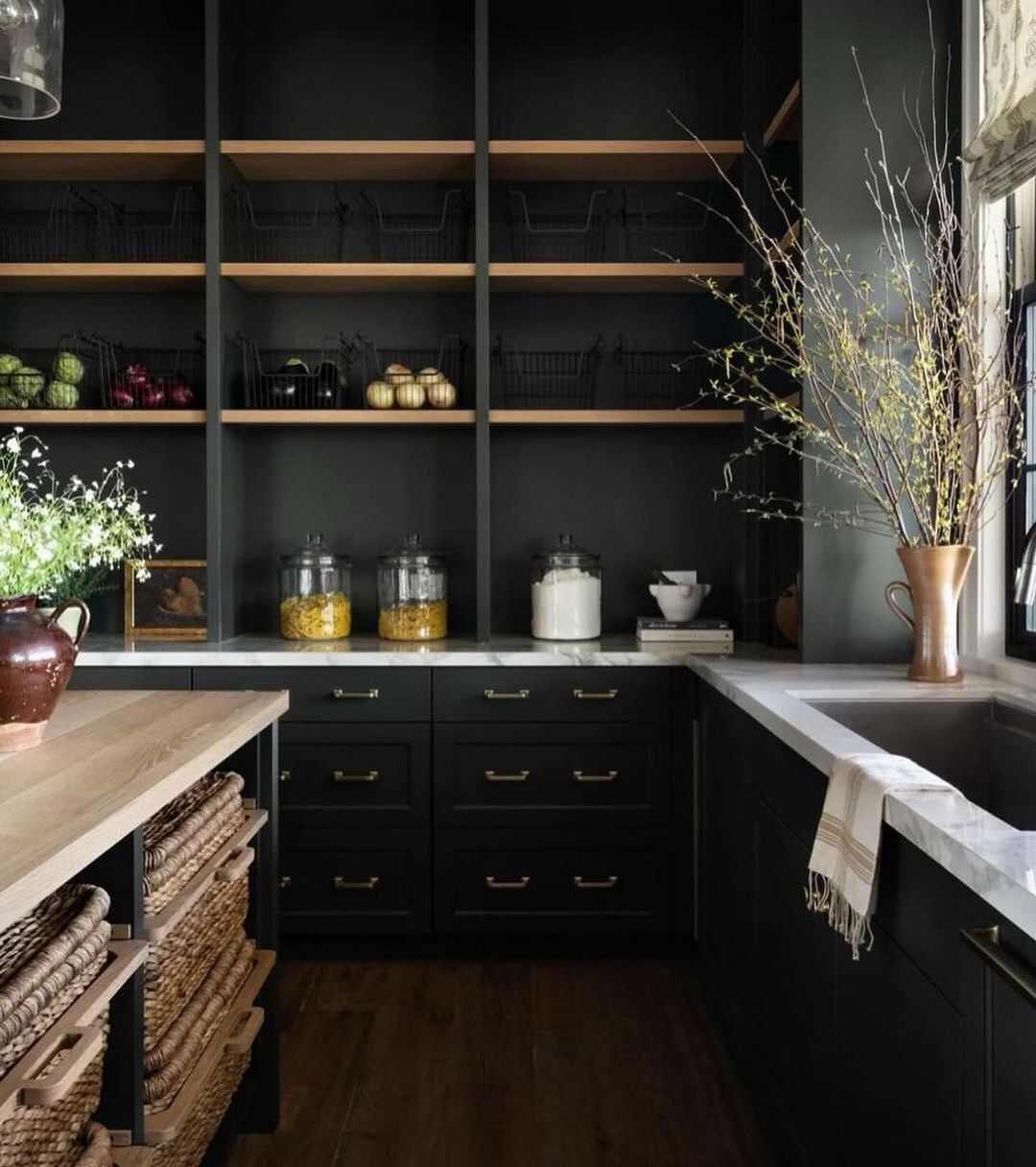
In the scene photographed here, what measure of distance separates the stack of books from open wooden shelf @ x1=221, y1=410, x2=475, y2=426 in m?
0.84

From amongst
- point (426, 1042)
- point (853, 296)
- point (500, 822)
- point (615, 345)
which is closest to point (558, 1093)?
point (426, 1042)

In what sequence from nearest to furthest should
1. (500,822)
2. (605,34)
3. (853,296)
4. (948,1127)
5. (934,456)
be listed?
(948,1127), (934,456), (853,296), (500,822), (605,34)

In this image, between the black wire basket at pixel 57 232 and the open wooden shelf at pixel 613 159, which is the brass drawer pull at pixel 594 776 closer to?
the open wooden shelf at pixel 613 159

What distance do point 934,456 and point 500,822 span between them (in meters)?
1.55

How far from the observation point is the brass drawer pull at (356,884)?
3.38 metres

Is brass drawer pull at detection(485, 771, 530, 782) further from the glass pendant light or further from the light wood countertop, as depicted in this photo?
the glass pendant light

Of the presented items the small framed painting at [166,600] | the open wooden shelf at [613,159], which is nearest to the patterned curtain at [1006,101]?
the open wooden shelf at [613,159]

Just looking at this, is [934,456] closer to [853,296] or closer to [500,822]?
[853,296]

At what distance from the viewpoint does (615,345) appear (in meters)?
4.01

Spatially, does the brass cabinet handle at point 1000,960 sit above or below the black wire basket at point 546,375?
below

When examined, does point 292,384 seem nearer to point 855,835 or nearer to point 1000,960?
point 855,835

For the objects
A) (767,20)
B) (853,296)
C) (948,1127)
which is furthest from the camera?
(767,20)

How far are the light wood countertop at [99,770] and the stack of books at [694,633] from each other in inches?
57.1

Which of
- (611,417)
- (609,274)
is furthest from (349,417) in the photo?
(609,274)
